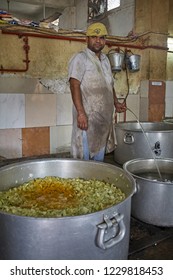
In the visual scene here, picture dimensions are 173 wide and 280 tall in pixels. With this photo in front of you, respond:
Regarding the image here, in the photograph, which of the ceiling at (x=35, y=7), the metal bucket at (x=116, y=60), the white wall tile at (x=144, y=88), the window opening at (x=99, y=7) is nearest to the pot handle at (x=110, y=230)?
the metal bucket at (x=116, y=60)

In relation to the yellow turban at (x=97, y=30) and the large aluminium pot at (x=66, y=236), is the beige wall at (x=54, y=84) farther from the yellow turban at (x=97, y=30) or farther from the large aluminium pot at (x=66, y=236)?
the large aluminium pot at (x=66, y=236)

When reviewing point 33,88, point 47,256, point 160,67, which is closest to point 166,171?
point 47,256

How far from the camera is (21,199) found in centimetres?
149

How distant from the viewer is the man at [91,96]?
2.28 metres

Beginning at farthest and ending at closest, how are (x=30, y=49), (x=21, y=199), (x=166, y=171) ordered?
(x=30, y=49) < (x=166, y=171) < (x=21, y=199)

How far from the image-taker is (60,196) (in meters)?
1.55

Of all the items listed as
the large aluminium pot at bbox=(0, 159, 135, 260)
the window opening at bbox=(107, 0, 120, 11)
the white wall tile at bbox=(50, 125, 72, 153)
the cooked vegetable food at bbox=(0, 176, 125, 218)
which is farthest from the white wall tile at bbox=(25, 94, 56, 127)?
the large aluminium pot at bbox=(0, 159, 135, 260)

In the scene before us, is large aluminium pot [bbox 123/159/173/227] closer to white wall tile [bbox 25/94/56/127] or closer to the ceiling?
white wall tile [bbox 25/94/56/127]

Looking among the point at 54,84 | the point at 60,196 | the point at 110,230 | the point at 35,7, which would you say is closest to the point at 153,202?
the point at 60,196

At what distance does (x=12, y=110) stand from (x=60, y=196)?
220 centimetres

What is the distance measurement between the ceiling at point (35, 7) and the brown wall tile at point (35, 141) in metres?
3.32

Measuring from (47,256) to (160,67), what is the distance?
4.03 m
